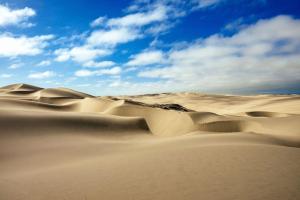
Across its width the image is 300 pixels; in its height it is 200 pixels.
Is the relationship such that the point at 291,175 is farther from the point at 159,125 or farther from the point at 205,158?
the point at 159,125

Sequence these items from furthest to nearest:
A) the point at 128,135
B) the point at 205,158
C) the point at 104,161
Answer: the point at 128,135 → the point at 104,161 → the point at 205,158

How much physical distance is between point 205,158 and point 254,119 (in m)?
6.54

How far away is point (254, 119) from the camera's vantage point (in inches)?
369

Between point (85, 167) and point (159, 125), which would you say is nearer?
point (85, 167)

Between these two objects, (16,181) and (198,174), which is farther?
(16,181)

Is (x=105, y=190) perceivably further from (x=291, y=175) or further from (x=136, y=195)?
(x=291, y=175)

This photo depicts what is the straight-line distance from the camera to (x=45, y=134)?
611 centimetres

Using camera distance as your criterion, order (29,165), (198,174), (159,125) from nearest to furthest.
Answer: (198,174) < (29,165) < (159,125)

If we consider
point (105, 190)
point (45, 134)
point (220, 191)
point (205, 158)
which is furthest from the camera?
point (45, 134)

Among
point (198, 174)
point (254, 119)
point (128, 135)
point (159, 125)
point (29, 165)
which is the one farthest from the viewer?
point (159, 125)

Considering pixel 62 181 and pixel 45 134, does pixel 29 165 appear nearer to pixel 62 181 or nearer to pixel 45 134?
pixel 62 181

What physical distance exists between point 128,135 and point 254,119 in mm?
4221

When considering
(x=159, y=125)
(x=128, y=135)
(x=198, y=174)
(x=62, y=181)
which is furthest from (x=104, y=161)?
(x=159, y=125)

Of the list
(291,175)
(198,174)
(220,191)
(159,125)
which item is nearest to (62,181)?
(198,174)
